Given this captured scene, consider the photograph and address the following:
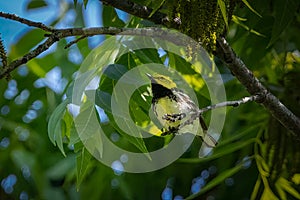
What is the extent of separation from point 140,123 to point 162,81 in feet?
0.19

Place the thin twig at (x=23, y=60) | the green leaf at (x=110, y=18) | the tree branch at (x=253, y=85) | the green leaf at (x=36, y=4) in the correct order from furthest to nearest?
the green leaf at (x=36, y=4) < the green leaf at (x=110, y=18) < the tree branch at (x=253, y=85) < the thin twig at (x=23, y=60)

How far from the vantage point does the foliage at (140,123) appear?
0.71 meters

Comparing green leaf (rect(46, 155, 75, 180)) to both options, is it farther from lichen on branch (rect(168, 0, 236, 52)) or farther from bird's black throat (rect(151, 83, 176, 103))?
lichen on branch (rect(168, 0, 236, 52))

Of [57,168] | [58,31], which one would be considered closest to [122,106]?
[58,31]

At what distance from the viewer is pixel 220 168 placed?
3.92 feet

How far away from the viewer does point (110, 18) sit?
2.71ft

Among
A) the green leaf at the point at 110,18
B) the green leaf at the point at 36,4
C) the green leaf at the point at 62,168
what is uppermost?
the green leaf at the point at 110,18

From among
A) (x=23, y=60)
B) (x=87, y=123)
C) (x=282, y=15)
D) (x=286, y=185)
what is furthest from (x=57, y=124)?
(x=286, y=185)

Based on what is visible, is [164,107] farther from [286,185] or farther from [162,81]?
[286,185]

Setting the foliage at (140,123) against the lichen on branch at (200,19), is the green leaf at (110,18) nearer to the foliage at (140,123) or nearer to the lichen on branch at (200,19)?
the foliage at (140,123)

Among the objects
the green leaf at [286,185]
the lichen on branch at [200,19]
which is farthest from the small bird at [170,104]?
the green leaf at [286,185]

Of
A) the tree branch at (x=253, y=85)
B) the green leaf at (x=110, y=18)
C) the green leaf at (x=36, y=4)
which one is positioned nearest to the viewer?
the tree branch at (x=253, y=85)

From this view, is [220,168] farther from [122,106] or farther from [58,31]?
[58,31]

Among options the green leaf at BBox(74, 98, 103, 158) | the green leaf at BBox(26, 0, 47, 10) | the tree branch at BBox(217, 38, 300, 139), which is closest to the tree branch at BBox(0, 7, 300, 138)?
the tree branch at BBox(217, 38, 300, 139)
